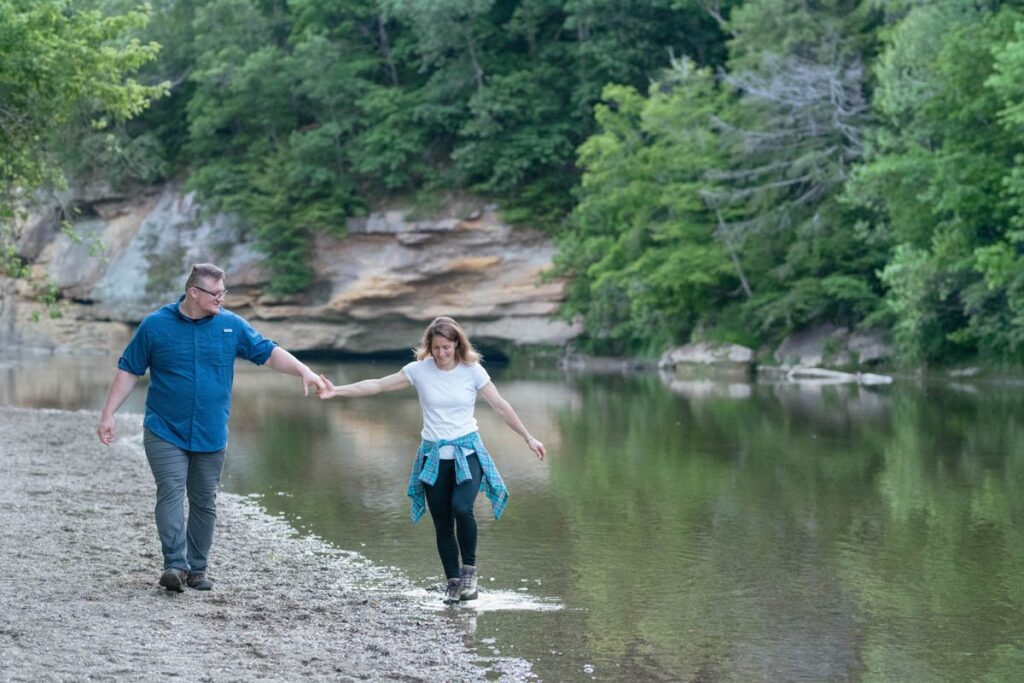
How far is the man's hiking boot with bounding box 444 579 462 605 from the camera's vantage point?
9.10 m

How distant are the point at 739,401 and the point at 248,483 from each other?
15.7m

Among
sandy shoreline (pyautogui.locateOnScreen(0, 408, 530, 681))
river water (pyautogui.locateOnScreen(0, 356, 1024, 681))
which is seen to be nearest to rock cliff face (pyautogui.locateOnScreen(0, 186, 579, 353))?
river water (pyautogui.locateOnScreen(0, 356, 1024, 681))

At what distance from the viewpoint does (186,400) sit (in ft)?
29.1

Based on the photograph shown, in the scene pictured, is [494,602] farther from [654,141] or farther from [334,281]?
[334,281]

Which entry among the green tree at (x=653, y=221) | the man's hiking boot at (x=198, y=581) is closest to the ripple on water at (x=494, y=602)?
the man's hiking boot at (x=198, y=581)

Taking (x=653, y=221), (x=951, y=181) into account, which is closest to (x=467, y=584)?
(x=951, y=181)

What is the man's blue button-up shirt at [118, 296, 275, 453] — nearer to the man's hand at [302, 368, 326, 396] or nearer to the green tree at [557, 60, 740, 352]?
the man's hand at [302, 368, 326, 396]

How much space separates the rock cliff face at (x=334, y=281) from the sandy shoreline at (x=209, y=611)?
4228 cm

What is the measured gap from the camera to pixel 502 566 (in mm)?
10516

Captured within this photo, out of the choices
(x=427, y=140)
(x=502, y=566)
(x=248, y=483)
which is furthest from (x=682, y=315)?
(x=502, y=566)

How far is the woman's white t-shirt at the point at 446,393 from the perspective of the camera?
9.15 m

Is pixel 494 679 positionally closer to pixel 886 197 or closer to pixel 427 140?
pixel 886 197

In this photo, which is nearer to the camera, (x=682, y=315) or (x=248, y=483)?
(x=248, y=483)

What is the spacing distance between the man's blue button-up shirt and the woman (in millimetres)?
825
